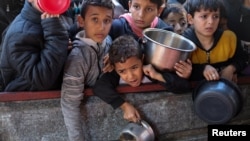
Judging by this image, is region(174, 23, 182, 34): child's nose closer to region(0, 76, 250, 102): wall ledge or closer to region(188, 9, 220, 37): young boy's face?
region(188, 9, 220, 37): young boy's face

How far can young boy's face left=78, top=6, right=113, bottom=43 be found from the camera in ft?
5.85

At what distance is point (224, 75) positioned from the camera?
1.90 metres

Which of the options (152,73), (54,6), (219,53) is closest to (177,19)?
(219,53)

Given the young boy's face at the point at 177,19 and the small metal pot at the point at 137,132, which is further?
the young boy's face at the point at 177,19

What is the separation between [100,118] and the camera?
1.86 m

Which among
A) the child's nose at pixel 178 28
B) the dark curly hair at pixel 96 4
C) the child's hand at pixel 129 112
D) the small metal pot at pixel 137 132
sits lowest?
→ the small metal pot at pixel 137 132

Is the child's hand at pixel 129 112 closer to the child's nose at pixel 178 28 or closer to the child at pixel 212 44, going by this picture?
the child at pixel 212 44

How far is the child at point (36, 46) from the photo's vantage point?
161cm

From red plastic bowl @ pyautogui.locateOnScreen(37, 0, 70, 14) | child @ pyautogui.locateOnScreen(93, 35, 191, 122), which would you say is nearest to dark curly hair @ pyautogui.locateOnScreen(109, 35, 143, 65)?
child @ pyautogui.locateOnScreen(93, 35, 191, 122)

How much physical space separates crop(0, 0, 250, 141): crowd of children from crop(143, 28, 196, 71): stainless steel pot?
4 cm

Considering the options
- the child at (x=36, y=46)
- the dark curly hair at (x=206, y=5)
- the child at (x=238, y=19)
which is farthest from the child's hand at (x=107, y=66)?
the child at (x=238, y=19)

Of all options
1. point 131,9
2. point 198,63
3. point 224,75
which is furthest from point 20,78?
point 224,75

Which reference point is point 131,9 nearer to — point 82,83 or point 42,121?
point 82,83

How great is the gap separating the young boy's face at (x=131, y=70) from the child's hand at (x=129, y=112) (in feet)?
0.37
